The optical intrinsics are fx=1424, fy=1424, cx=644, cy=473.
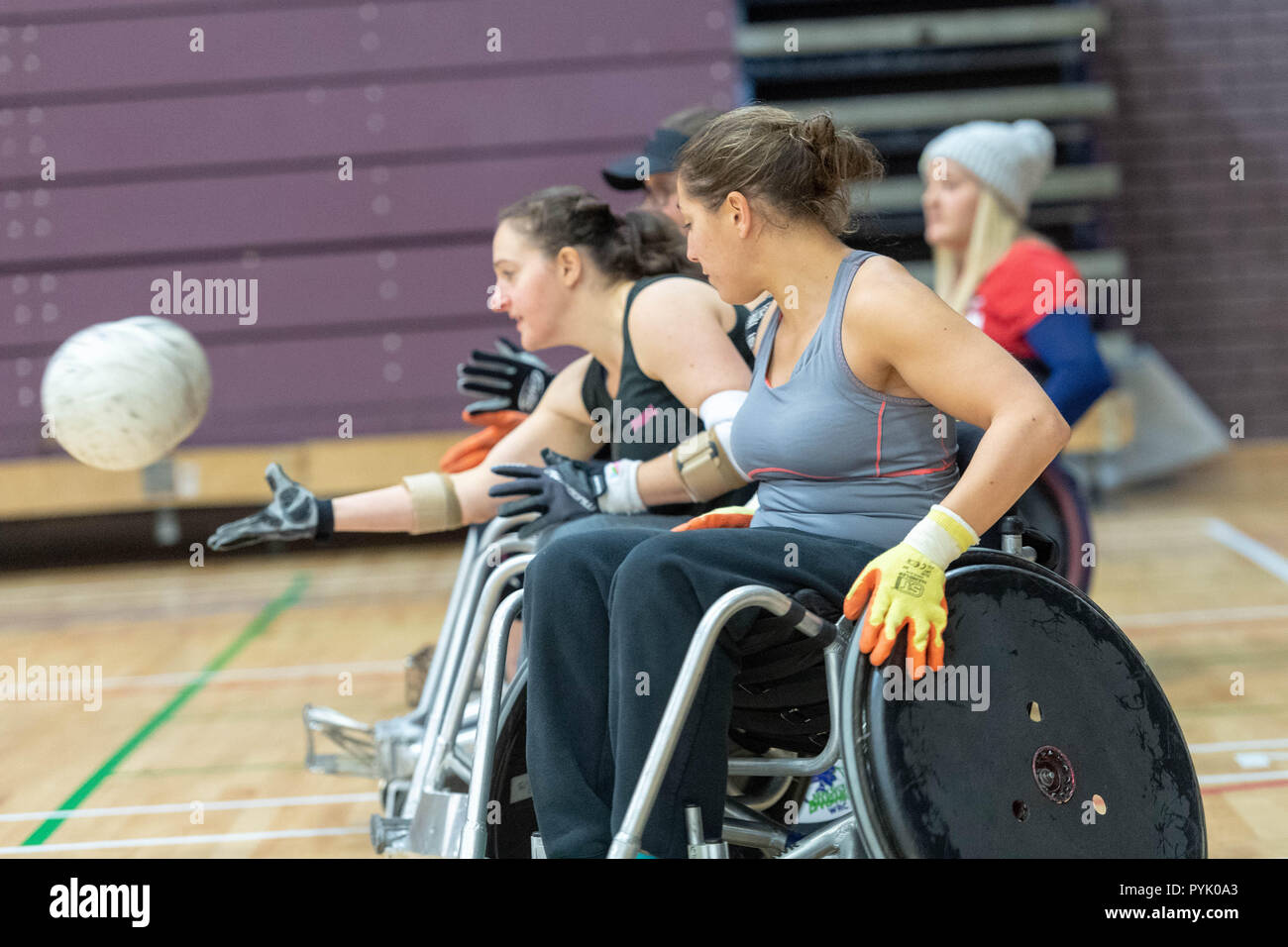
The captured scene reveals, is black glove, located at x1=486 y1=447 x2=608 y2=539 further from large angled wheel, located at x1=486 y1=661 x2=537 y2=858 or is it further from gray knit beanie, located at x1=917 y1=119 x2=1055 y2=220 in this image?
gray knit beanie, located at x1=917 y1=119 x2=1055 y2=220

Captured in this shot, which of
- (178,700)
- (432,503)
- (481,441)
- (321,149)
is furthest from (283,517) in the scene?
(321,149)

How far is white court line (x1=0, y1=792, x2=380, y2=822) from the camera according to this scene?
286 cm

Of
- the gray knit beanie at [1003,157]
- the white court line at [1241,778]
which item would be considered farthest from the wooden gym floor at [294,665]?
A: the gray knit beanie at [1003,157]

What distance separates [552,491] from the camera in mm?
2297

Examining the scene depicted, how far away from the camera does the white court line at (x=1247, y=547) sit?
4.81 m

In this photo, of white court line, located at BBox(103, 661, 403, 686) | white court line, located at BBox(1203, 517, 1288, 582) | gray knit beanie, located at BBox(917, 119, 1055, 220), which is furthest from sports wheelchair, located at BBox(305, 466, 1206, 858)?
white court line, located at BBox(1203, 517, 1288, 582)

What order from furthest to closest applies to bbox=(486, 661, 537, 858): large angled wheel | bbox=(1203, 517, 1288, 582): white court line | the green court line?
bbox=(1203, 517, 1288, 582): white court line → the green court line → bbox=(486, 661, 537, 858): large angled wheel

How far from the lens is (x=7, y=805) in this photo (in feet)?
9.73

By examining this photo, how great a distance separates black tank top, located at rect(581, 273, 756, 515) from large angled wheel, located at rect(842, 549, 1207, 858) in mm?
827

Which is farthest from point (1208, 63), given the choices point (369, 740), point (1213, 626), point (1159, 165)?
point (369, 740)

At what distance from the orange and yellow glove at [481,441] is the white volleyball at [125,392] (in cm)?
56

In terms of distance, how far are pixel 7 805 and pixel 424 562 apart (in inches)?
123

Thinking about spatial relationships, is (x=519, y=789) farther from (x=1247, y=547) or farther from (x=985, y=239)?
(x=1247, y=547)
